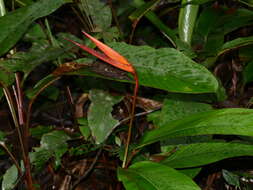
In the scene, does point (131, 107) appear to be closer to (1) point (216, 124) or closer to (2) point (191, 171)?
Result: (2) point (191, 171)

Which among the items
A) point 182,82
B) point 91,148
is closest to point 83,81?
point 91,148

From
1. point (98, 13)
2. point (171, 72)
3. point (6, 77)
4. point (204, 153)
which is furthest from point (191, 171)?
point (98, 13)

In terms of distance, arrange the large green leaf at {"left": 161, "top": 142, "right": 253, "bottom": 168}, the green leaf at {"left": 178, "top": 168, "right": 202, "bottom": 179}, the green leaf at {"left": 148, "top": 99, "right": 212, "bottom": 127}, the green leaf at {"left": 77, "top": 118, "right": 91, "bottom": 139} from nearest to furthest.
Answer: the large green leaf at {"left": 161, "top": 142, "right": 253, "bottom": 168}, the green leaf at {"left": 178, "top": 168, "right": 202, "bottom": 179}, the green leaf at {"left": 148, "top": 99, "right": 212, "bottom": 127}, the green leaf at {"left": 77, "top": 118, "right": 91, "bottom": 139}

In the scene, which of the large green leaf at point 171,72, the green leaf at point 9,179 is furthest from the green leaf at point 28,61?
the green leaf at point 9,179

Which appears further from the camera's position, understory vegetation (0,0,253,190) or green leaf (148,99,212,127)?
green leaf (148,99,212,127)

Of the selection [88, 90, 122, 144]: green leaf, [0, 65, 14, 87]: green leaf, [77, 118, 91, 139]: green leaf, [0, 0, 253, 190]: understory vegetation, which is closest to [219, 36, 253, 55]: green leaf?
[0, 0, 253, 190]: understory vegetation

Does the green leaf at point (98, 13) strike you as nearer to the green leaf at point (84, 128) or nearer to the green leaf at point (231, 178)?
the green leaf at point (84, 128)

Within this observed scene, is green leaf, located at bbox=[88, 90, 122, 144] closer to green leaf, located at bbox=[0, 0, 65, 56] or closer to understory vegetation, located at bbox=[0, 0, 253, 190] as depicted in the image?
understory vegetation, located at bbox=[0, 0, 253, 190]
